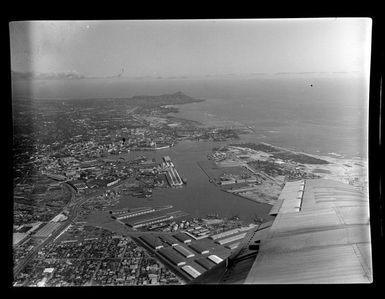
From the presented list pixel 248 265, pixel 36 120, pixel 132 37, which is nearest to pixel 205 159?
pixel 248 265

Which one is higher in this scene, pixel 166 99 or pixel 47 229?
pixel 166 99

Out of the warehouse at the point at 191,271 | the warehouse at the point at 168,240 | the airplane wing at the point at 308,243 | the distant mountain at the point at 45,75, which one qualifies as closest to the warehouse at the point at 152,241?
the warehouse at the point at 168,240

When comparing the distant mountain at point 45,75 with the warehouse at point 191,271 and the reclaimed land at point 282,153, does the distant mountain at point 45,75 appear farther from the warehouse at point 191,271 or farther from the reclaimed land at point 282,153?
the warehouse at point 191,271

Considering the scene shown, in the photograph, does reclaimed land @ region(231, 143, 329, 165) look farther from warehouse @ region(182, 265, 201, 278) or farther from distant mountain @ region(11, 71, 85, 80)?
distant mountain @ region(11, 71, 85, 80)

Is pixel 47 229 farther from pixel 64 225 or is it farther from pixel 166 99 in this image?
pixel 166 99

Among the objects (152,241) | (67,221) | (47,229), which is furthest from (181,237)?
(47,229)

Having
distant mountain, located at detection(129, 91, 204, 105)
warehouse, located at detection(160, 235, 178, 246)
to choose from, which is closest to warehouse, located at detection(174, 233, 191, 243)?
warehouse, located at detection(160, 235, 178, 246)

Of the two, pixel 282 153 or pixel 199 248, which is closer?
pixel 199 248
